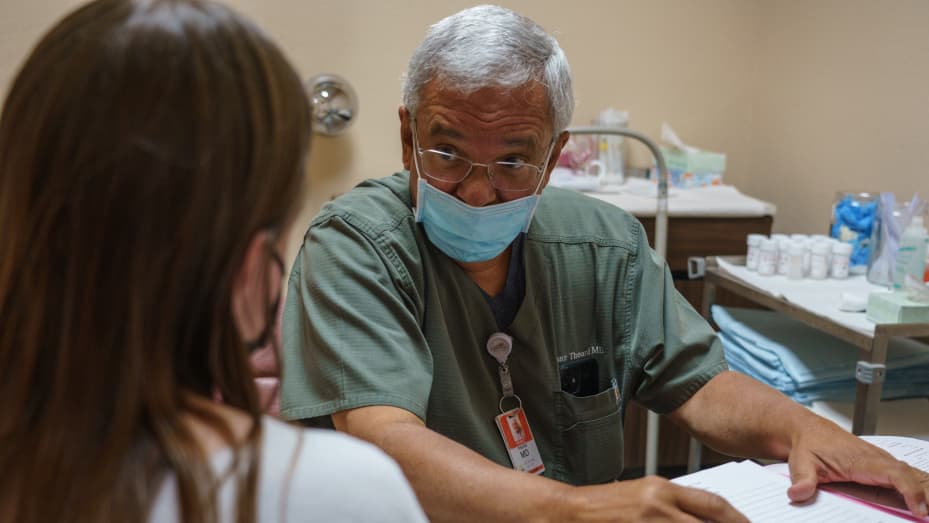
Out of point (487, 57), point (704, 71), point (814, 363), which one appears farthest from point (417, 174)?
point (704, 71)

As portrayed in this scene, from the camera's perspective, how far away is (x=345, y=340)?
1.12 meters

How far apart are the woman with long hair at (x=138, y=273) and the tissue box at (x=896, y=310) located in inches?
52.3

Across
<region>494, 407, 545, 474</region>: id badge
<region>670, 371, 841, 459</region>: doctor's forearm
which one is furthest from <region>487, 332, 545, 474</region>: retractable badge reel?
<region>670, 371, 841, 459</region>: doctor's forearm

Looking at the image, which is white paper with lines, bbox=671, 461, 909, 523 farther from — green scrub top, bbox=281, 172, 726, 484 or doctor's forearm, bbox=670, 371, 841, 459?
green scrub top, bbox=281, 172, 726, 484

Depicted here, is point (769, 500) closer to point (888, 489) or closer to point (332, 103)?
point (888, 489)

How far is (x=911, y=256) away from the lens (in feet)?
5.63

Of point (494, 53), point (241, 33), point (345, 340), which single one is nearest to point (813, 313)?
point (494, 53)

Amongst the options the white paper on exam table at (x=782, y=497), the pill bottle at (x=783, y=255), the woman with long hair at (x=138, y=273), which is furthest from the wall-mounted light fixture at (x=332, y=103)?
the woman with long hair at (x=138, y=273)

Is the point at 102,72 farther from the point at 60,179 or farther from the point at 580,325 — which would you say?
the point at 580,325

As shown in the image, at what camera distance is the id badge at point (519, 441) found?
1.27m

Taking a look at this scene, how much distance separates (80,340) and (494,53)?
31.8 inches

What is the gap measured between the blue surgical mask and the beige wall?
1403 millimetres

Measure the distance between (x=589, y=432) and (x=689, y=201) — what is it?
124 centimetres

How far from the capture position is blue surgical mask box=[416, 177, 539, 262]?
1.24 metres
